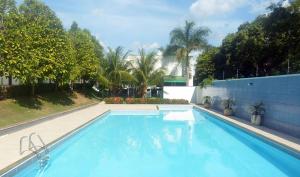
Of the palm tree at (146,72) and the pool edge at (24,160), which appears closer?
the pool edge at (24,160)

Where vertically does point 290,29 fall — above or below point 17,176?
above

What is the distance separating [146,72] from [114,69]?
296cm

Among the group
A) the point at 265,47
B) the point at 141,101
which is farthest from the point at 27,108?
the point at 265,47

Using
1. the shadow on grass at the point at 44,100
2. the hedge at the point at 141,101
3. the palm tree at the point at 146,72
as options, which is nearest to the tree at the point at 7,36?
the shadow on grass at the point at 44,100

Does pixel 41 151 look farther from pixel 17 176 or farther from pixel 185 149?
pixel 185 149

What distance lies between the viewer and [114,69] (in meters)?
33.1

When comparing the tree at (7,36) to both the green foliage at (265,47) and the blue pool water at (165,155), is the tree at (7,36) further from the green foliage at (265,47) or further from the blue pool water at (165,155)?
the green foliage at (265,47)

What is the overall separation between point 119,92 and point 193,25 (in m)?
11.3

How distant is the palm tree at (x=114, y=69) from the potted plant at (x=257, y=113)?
17.5m

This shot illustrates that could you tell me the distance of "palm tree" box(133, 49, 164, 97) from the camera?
107 ft

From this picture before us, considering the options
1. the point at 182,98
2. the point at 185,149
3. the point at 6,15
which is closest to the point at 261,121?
the point at 185,149

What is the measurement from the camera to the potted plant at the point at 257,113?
15.5m

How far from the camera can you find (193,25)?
1543 inches

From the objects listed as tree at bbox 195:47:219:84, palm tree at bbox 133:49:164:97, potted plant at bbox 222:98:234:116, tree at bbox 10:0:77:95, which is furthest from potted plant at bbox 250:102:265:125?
tree at bbox 195:47:219:84
